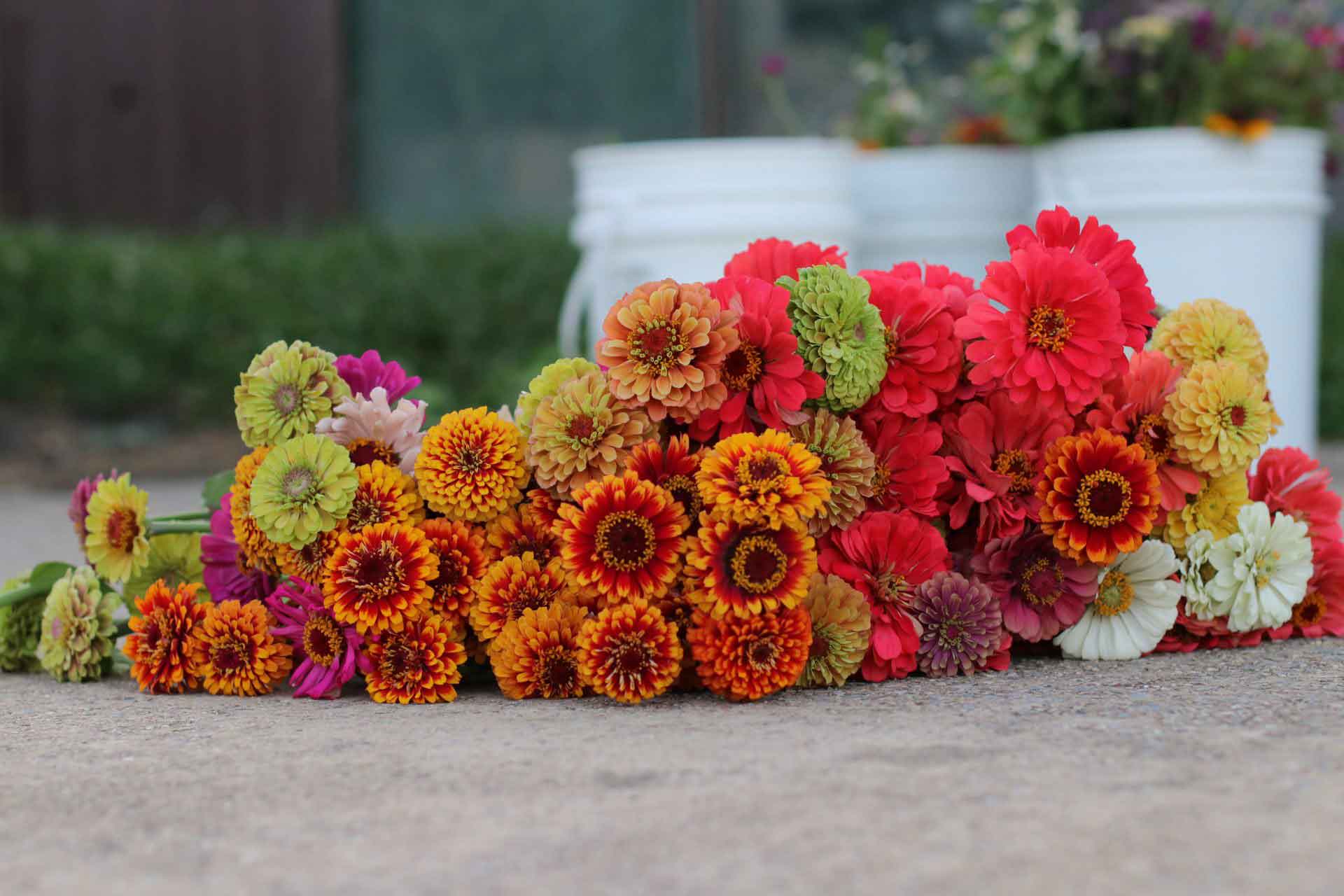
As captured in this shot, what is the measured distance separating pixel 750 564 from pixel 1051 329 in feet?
1.21

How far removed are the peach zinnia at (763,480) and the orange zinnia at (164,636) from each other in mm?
572

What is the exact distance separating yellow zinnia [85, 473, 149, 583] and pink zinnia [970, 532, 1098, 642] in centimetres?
89

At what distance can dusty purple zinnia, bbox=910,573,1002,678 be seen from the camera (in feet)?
4.84

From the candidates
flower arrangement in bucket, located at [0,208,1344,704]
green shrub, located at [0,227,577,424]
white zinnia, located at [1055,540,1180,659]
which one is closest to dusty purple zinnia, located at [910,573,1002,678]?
flower arrangement in bucket, located at [0,208,1344,704]

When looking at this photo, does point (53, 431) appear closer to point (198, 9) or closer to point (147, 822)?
point (198, 9)

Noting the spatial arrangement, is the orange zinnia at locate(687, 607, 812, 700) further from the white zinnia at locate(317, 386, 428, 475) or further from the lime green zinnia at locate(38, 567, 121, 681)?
the lime green zinnia at locate(38, 567, 121, 681)

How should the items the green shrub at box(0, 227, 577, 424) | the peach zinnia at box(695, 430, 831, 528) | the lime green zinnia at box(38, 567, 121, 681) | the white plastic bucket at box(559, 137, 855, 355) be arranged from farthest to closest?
the green shrub at box(0, 227, 577, 424) < the white plastic bucket at box(559, 137, 855, 355) < the lime green zinnia at box(38, 567, 121, 681) < the peach zinnia at box(695, 430, 831, 528)

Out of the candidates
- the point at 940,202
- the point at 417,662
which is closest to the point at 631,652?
the point at 417,662

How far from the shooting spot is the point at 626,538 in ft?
4.43

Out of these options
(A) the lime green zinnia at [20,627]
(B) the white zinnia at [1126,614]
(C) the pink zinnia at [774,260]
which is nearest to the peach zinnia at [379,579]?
(C) the pink zinnia at [774,260]

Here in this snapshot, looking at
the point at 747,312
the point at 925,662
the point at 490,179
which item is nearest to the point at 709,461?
the point at 747,312

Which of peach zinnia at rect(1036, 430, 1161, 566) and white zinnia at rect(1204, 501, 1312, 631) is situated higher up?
peach zinnia at rect(1036, 430, 1161, 566)

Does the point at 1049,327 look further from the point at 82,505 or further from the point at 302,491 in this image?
the point at 82,505

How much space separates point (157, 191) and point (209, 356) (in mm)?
991
